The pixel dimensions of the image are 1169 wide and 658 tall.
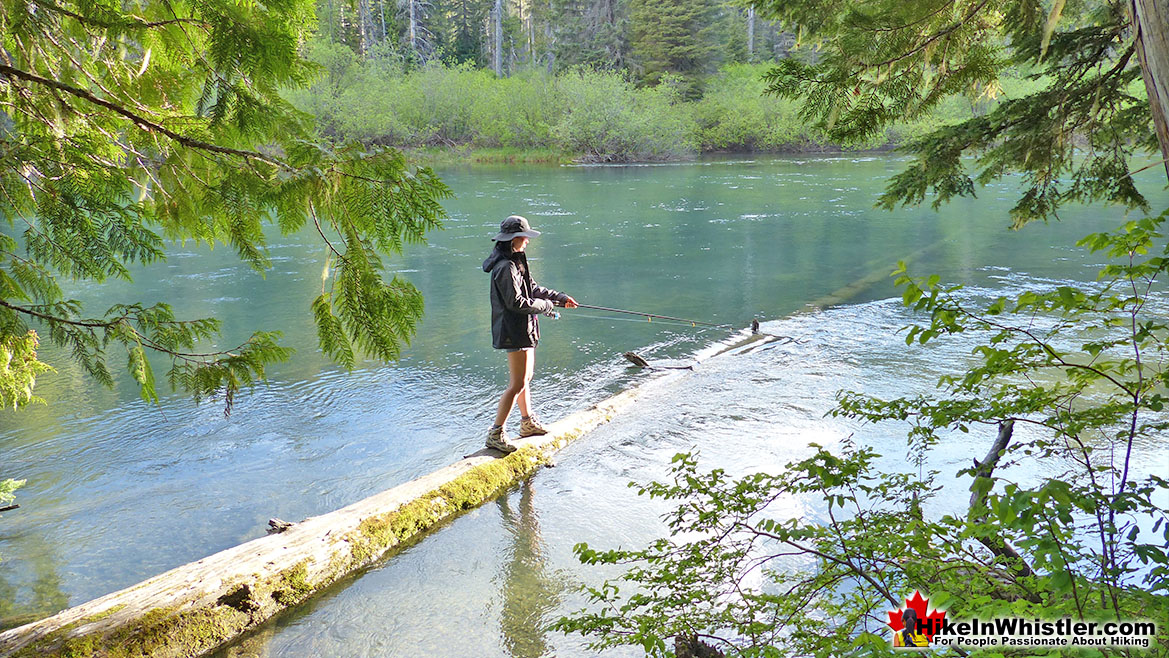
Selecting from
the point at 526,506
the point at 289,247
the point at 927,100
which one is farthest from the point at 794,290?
the point at 289,247

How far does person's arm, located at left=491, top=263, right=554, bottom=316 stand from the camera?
634 cm

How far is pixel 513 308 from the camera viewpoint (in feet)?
21.0

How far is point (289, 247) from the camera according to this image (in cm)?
2180

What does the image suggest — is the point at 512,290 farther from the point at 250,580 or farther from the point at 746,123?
the point at 746,123

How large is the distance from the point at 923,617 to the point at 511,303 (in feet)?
13.7

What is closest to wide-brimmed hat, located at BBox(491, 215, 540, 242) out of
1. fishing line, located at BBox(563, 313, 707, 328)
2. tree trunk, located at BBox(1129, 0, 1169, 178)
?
tree trunk, located at BBox(1129, 0, 1169, 178)

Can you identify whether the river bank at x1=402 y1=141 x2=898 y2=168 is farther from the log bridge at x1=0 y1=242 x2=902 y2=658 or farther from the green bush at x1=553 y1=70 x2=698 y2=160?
the log bridge at x1=0 y1=242 x2=902 y2=658

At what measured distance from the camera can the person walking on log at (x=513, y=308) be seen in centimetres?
638

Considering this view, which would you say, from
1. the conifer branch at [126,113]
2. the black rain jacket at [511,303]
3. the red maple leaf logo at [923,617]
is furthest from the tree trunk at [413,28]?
the red maple leaf logo at [923,617]

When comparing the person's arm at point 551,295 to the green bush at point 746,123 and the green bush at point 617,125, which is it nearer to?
the green bush at point 617,125

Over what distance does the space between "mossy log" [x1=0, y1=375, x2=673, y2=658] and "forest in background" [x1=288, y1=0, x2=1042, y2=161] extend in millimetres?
46580

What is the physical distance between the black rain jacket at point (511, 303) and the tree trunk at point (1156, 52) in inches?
172

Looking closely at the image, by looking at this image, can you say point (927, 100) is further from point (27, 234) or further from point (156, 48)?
point (27, 234)

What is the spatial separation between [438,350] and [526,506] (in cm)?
580
